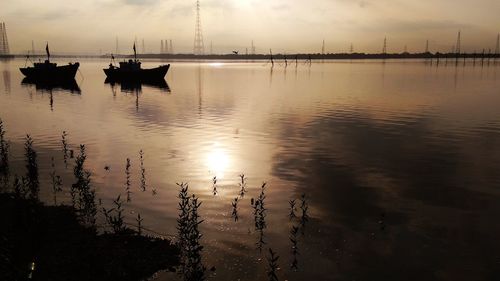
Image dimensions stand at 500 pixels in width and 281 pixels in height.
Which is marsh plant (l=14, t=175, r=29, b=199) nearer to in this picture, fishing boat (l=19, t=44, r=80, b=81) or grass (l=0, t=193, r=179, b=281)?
grass (l=0, t=193, r=179, b=281)

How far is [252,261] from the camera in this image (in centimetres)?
923

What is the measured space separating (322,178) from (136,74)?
205ft

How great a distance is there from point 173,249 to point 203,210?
2900 millimetres

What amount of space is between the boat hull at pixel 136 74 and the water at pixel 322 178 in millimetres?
38952

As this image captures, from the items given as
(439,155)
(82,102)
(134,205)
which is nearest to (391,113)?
(439,155)

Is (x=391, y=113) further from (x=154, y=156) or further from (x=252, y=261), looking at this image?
(x=252, y=261)

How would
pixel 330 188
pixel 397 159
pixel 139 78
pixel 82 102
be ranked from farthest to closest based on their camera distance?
pixel 139 78
pixel 82 102
pixel 397 159
pixel 330 188

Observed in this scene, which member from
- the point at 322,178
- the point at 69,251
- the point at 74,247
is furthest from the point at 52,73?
the point at 69,251

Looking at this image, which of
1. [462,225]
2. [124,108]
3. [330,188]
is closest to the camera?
[462,225]

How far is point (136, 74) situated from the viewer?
7200cm

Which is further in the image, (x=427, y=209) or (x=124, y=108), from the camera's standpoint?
(x=124, y=108)

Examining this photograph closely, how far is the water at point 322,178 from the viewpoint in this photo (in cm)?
940

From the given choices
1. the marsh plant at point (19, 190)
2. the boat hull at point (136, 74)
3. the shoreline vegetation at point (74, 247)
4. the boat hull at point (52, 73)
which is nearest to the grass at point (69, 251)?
the shoreline vegetation at point (74, 247)

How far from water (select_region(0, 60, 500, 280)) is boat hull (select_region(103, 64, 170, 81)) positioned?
128ft
